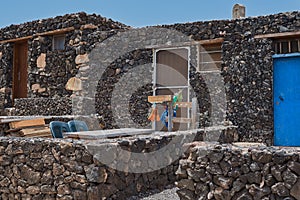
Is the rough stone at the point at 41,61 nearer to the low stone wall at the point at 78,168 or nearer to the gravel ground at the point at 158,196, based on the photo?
the low stone wall at the point at 78,168

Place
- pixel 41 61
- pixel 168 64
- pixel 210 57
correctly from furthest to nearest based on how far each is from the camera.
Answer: pixel 41 61, pixel 168 64, pixel 210 57

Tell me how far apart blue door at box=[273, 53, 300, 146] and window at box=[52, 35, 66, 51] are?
698 centimetres

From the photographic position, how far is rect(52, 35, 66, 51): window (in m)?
12.4

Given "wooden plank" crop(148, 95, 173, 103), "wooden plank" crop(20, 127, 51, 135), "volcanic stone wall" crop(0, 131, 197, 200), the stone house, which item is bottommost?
"volcanic stone wall" crop(0, 131, 197, 200)

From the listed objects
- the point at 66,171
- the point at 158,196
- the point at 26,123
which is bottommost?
the point at 158,196

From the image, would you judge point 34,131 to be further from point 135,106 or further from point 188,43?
point 188,43

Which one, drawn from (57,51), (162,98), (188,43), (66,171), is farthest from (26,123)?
(188,43)

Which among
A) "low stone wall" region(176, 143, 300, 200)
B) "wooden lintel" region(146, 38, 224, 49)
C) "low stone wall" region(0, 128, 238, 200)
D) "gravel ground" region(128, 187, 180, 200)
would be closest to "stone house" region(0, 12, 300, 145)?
"wooden lintel" region(146, 38, 224, 49)

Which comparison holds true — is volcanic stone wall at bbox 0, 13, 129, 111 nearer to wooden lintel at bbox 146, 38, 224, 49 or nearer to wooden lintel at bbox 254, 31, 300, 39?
wooden lintel at bbox 146, 38, 224, 49

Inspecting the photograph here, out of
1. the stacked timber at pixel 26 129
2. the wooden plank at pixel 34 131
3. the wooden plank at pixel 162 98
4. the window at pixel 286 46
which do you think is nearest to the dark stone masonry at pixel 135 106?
the window at pixel 286 46

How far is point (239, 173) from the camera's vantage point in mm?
4125

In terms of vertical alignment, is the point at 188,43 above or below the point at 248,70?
above

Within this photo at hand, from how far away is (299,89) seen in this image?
29.5 feet

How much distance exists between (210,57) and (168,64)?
1.33 metres
